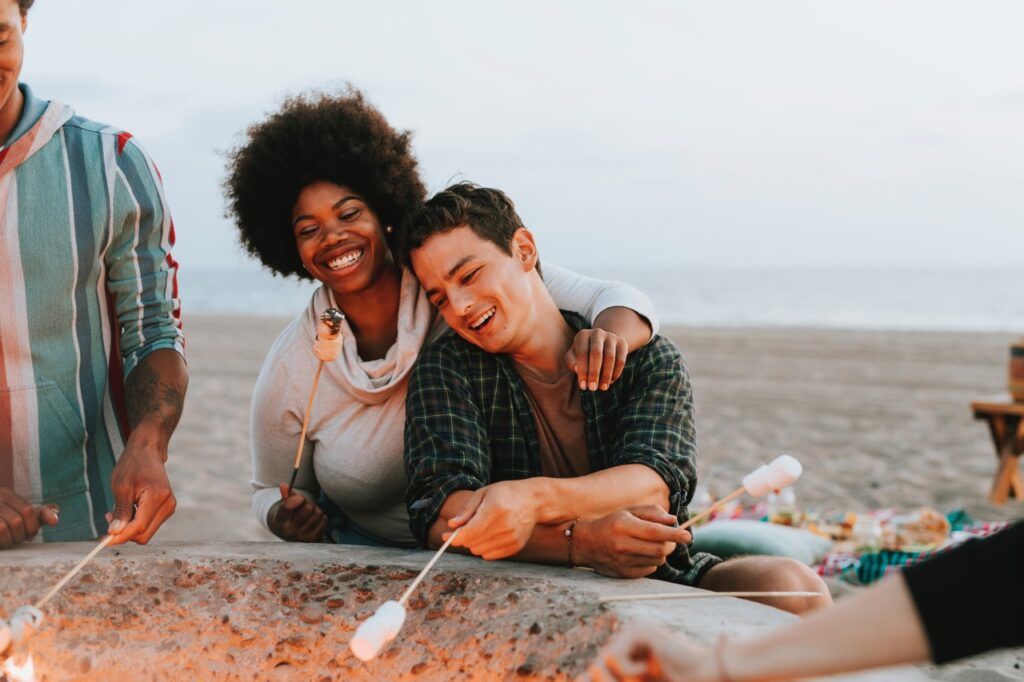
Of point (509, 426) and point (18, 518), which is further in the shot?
point (509, 426)

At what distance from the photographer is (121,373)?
265cm

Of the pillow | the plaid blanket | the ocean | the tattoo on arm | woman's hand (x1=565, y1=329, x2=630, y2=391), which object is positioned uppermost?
woman's hand (x1=565, y1=329, x2=630, y2=391)

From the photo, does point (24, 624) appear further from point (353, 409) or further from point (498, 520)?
point (353, 409)

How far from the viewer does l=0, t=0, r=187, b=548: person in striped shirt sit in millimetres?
2422

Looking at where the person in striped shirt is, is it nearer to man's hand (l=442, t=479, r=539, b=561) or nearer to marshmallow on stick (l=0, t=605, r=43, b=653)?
marshmallow on stick (l=0, t=605, r=43, b=653)

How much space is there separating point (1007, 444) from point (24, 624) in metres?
6.20

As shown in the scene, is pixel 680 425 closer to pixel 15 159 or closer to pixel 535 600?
pixel 535 600

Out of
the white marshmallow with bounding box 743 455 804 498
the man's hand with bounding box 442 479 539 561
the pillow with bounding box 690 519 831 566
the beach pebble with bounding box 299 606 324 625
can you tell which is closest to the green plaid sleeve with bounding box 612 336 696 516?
the white marshmallow with bounding box 743 455 804 498

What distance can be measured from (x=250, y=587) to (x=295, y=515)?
557 millimetres

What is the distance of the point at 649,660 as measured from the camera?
1.25 metres

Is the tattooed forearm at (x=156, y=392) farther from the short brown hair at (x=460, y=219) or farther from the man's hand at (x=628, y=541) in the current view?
the man's hand at (x=628, y=541)

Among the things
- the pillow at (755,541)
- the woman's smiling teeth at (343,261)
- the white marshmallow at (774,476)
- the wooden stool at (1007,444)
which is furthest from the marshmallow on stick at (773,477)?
the wooden stool at (1007,444)

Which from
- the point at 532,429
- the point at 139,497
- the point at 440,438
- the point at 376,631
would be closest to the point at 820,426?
the point at 532,429

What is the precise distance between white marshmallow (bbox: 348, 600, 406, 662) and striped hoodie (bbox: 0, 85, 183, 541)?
4.23 ft
